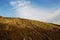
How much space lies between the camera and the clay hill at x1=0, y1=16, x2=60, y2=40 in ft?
92.7

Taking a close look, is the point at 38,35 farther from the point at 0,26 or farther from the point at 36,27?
the point at 0,26

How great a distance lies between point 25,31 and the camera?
97.8ft

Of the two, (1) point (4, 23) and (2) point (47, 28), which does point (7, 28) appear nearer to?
(1) point (4, 23)

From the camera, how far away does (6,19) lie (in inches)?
1273

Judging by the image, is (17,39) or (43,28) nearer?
(17,39)

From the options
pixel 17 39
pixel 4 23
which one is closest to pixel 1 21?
pixel 4 23

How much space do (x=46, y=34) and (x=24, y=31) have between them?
13.5ft

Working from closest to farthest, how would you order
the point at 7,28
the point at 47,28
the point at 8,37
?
the point at 8,37, the point at 7,28, the point at 47,28

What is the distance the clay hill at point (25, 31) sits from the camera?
28.2 metres

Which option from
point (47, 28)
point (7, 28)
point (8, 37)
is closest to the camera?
point (8, 37)

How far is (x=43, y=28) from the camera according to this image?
32875 mm

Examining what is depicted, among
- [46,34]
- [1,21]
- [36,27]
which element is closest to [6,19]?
[1,21]

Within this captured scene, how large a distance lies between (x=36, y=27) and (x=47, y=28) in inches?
84.6

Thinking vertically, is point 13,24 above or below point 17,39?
above
